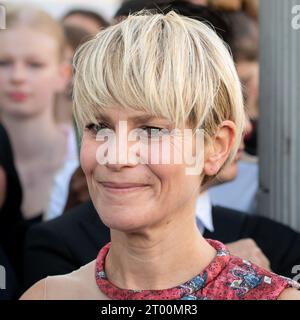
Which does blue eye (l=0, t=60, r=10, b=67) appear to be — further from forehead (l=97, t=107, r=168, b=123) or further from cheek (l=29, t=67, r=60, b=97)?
forehead (l=97, t=107, r=168, b=123)

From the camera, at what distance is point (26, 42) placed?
385 cm

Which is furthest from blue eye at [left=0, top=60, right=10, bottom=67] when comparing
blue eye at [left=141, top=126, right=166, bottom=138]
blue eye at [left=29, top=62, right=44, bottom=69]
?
blue eye at [left=141, top=126, right=166, bottom=138]

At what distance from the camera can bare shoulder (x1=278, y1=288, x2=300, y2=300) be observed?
1599 mm

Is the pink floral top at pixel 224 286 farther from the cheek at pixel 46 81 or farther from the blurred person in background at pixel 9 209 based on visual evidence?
the cheek at pixel 46 81

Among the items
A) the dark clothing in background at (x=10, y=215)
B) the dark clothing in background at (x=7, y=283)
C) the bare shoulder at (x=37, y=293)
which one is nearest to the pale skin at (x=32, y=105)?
the dark clothing in background at (x=10, y=215)

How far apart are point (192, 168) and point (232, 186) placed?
1715mm

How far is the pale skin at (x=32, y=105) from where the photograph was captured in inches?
152

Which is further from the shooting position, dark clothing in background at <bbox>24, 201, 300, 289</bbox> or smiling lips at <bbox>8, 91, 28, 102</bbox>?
smiling lips at <bbox>8, 91, 28, 102</bbox>

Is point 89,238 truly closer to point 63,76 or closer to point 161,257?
point 161,257

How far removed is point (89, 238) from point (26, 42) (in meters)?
1.66

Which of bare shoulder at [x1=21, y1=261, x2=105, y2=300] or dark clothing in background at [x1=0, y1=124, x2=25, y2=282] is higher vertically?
bare shoulder at [x1=21, y1=261, x2=105, y2=300]
